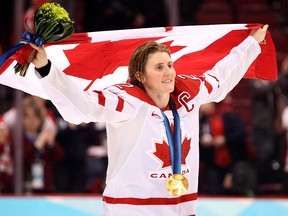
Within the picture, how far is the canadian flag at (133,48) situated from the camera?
4.55 m

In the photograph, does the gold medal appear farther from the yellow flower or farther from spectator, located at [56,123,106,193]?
spectator, located at [56,123,106,193]

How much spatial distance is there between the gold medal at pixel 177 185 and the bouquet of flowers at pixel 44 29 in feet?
2.58

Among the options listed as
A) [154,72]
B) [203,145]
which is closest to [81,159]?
[203,145]

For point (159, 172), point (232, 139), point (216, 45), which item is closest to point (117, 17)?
point (232, 139)

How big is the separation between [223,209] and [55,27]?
2.70 m

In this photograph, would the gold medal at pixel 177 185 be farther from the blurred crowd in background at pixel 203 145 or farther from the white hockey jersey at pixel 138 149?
the blurred crowd in background at pixel 203 145

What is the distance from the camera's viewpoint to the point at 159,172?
392 cm

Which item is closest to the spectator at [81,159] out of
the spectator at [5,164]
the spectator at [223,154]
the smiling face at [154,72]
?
the spectator at [5,164]

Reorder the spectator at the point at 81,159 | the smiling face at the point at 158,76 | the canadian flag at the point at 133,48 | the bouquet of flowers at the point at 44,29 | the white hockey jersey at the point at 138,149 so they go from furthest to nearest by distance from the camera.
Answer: the spectator at the point at 81,159 → the canadian flag at the point at 133,48 → the smiling face at the point at 158,76 → the white hockey jersey at the point at 138,149 → the bouquet of flowers at the point at 44,29

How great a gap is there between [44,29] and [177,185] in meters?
0.88

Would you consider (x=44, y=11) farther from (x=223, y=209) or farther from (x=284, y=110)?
(x=284, y=110)

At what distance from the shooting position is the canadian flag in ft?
14.9

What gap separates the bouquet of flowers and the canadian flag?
2.62 ft

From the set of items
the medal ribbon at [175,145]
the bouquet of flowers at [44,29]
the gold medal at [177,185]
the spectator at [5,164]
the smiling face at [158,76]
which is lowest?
the spectator at [5,164]
